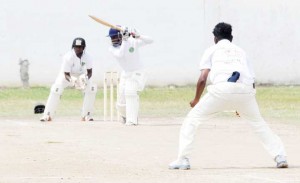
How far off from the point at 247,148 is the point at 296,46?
663 inches

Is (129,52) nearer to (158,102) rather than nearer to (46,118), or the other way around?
(46,118)

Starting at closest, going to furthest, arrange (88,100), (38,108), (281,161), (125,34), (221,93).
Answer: (221,93)
(281,161)
(125,34)
(88,100)
(38,108)

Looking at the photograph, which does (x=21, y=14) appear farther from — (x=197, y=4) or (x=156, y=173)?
(x=156, y=173)

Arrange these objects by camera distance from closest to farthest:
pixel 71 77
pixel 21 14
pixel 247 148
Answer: pixel 247 148, pixel 71 77, pixel 21 14

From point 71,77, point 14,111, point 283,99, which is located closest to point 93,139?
point 71,77

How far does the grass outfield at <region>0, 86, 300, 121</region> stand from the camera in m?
22.9

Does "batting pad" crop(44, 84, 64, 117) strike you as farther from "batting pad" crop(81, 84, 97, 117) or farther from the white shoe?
the white shoe

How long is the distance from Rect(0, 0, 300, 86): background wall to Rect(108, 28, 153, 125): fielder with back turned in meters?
10.6

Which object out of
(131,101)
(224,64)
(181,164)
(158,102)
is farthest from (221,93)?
(158,102)

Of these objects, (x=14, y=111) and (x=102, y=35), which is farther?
(x=102, y=35)

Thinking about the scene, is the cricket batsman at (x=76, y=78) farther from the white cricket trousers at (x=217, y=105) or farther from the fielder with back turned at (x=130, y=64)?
the white cricket trousers at (x=217, y=105)

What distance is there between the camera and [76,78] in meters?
20.6

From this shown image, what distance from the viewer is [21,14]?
30.6 meters

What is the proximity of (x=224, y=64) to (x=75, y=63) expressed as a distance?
875cm
